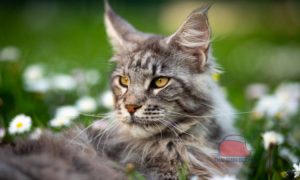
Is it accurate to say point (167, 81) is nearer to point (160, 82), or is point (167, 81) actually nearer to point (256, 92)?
point (160, 82)

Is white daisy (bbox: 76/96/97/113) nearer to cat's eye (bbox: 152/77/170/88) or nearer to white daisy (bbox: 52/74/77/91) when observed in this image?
white daisy (bbox: 52/74/77/91)

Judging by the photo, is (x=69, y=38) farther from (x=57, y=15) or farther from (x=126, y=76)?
(x=126, y=76)

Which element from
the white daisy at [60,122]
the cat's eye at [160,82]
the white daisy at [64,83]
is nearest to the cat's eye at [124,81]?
the cat's eye at [160,82]

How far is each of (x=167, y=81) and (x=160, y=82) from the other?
4cm

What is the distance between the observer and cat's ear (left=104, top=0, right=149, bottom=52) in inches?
141

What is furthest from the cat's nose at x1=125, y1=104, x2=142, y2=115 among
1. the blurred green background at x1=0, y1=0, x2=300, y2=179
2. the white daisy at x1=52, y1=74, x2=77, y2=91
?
the white daisy at x1=52, y1=74, x2=77, y2=91

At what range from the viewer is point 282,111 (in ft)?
14.0

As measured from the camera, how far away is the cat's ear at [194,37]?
10.8ft

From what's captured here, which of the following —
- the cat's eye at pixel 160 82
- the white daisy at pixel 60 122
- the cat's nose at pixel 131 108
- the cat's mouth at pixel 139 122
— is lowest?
the cat's mouth at pixel 139 122

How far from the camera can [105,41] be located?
29.1 feet

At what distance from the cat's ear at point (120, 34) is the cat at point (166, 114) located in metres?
0.07

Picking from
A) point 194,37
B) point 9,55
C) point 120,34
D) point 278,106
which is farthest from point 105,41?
point 194,37

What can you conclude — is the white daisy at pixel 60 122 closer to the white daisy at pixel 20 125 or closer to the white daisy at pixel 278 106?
the white daisy at pixel 20 125

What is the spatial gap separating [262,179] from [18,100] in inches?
78.6
